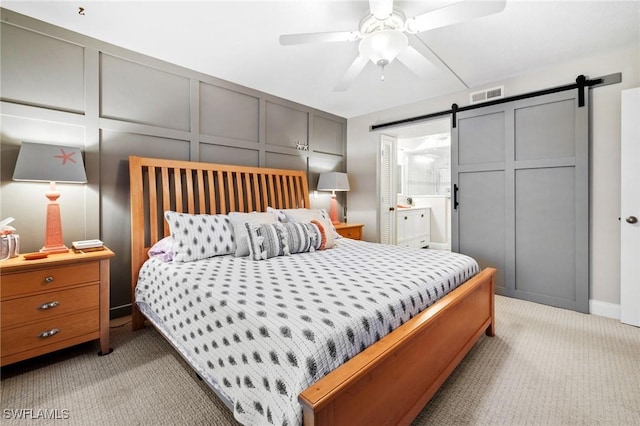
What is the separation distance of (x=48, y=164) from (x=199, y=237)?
1130 mm

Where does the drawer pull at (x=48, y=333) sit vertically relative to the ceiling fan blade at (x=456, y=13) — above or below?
below

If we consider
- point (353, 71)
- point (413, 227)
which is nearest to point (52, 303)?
point (353, 71)

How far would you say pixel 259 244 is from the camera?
2.30 metres

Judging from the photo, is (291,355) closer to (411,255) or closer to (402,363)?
(402,363)

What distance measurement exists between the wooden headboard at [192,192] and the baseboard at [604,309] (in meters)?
3.26

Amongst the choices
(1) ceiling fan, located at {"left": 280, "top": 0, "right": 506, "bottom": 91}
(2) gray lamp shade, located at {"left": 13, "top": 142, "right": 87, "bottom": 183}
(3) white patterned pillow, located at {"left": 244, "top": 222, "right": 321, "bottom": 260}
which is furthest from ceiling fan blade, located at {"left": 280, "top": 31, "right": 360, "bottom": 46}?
(2) gray lamp shade, located at {"left": 13, "top": 142, "right": 87, "bottom": 183}

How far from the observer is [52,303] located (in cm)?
190

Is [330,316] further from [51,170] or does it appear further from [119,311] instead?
[119,311]

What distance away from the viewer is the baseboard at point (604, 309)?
2.70 meters

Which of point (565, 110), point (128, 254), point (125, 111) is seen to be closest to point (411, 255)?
point (565, 110)

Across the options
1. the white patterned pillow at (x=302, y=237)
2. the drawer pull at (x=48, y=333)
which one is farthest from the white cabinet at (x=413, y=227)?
the drawer pull at (x=48, y=333)

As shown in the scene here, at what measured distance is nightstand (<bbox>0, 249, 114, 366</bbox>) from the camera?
1749 millimetres

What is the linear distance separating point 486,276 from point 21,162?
345 cm

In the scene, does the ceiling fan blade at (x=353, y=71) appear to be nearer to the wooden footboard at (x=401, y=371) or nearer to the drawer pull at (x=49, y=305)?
the wooden footboard at (x=401, y=371)
